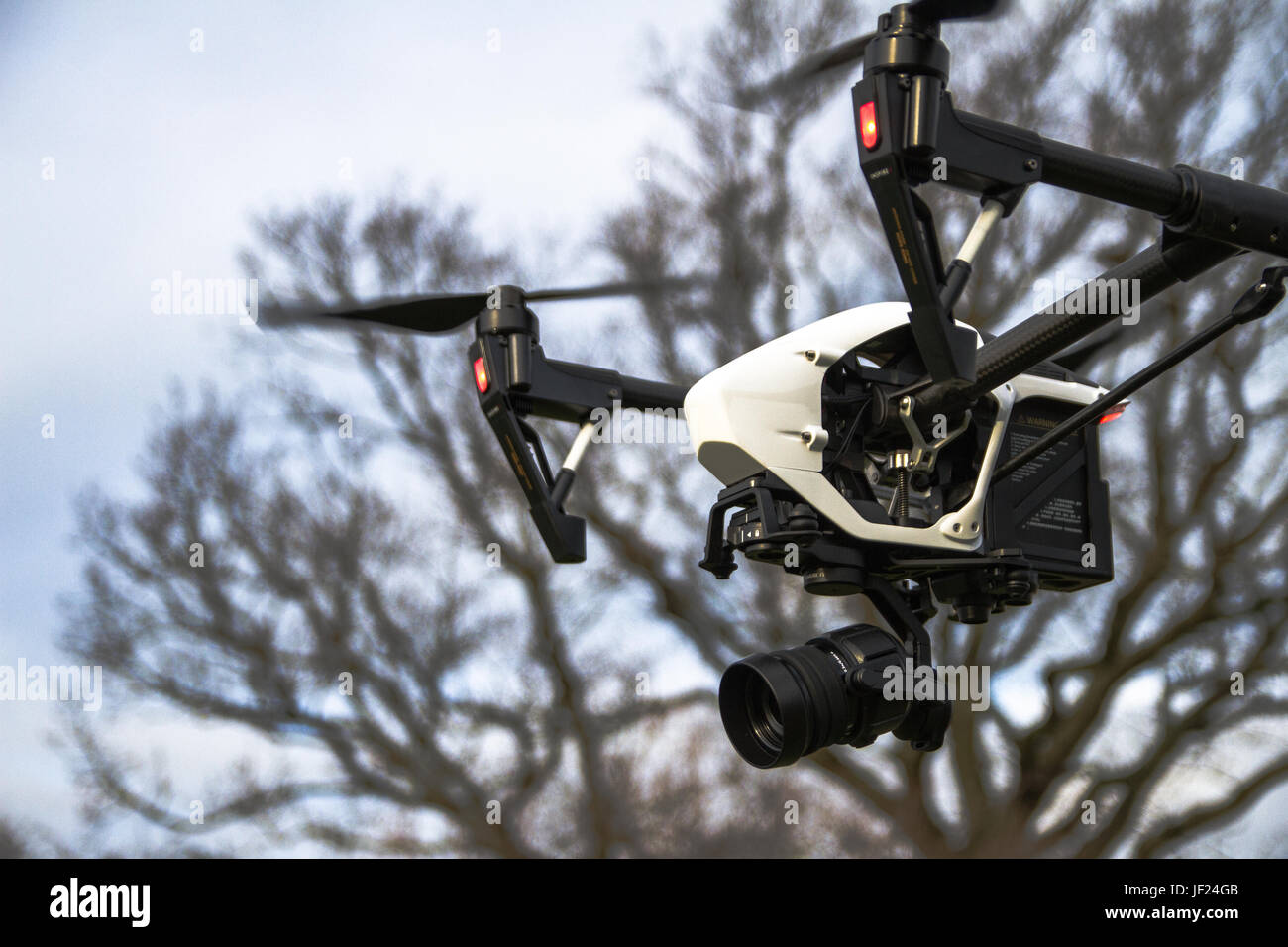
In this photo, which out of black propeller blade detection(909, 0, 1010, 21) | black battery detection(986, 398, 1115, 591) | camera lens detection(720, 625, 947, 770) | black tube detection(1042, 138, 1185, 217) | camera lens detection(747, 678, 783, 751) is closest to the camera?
black propeller blade detection(909, 0, 1010, 21)

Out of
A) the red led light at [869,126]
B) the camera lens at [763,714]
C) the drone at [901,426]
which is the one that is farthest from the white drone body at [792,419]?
the red led light at [869,126]

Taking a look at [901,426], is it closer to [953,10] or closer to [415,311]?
[953,10]

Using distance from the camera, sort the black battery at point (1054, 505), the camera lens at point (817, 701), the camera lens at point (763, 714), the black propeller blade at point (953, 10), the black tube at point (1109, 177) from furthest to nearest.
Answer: the black battery at point (1054, 505) → the camera lens at point (763, 714) → the camera lens at point (817, 701) → the black tube at point (1109, 177) → the black propeller blade at point (953, 10)

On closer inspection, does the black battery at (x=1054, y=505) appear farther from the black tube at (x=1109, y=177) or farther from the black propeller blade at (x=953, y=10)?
the black propeller blade at (x=953, y=10)

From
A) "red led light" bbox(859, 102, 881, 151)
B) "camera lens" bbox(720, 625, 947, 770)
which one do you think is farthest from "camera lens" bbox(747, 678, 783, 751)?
"red led light" bbox(859, 102, 881, 151)

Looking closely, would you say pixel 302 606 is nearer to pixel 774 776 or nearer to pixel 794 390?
pixel 774 776

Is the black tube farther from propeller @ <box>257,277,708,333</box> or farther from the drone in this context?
propeller @ <box>257,277,708,333</box>
